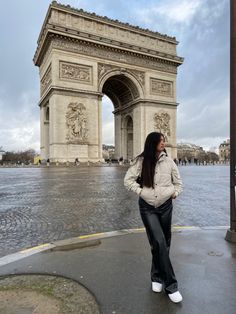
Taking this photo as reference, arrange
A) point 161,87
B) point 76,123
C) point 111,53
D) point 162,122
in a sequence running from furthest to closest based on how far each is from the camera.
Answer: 1. point 161,87
2. point 162,122
3. point 111,53
4. point 76,123

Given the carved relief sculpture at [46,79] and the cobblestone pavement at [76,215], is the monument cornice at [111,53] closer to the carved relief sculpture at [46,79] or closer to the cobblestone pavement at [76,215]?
the carved relief sculpture at [46,79]

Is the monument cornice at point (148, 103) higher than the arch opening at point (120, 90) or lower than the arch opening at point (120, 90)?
lower

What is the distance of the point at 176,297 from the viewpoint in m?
2.76

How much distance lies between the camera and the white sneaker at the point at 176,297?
274 cm

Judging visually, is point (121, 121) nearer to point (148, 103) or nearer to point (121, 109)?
point (121, 109)

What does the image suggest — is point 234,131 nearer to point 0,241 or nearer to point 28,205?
point 0,241

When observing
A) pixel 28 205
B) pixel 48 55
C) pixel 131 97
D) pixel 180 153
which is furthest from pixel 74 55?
pixel 180 153

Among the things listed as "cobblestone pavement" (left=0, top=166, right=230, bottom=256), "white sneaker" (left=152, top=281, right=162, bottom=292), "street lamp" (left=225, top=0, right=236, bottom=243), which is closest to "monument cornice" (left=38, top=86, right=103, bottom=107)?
"cobblestone pavement" (left=0, top=166, right=230, bottom=256)

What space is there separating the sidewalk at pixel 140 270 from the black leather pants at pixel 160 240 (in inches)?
5.8

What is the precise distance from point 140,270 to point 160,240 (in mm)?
761

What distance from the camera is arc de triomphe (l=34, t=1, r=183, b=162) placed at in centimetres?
3547

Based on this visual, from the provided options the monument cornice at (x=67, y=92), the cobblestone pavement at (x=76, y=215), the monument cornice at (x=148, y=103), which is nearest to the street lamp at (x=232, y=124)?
the cobblestone pavement at (x=76, y=215)

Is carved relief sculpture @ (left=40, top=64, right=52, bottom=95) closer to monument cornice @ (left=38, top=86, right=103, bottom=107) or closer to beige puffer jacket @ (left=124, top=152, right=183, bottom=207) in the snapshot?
monument cornice @ (left=38, top=86, right=103, bottom=107)

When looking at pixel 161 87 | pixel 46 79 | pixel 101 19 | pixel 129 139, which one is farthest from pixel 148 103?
pixel 46 79
